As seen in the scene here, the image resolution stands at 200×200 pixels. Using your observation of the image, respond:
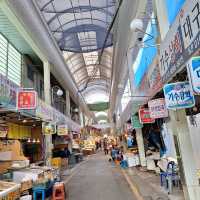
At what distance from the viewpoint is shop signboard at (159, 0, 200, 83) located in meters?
4.35

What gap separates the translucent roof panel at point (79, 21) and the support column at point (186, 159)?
28.7 feet

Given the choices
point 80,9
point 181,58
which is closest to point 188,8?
point 181,58

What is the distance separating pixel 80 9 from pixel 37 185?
411 inches

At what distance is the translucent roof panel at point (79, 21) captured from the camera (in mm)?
14320

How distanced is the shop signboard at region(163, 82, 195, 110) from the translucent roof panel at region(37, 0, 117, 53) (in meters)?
9.25

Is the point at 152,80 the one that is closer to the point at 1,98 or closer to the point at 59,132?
the point at 1,98

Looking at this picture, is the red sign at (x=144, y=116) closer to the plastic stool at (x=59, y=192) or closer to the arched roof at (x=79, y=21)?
the plastic stool at (x=59, y=192)

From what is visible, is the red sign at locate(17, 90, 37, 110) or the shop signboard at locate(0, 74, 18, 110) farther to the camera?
the red sign at locate(17, 90, 37, 110)

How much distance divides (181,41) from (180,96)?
1.17 metres

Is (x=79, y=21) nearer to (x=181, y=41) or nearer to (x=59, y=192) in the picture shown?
(x=59, y=192)

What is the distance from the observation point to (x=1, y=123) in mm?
12320

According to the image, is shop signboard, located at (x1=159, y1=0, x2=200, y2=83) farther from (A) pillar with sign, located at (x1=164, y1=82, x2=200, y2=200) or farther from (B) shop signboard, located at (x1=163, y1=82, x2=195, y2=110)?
(A) pillar with sign, located at (x1=164, y1=82, x2=200, y2=200)

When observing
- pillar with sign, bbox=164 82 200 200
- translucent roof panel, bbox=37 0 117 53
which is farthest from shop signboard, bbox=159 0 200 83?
translucent roof panel, bbox=37 0 117 53

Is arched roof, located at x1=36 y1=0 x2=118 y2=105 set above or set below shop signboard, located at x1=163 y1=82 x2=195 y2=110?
above
